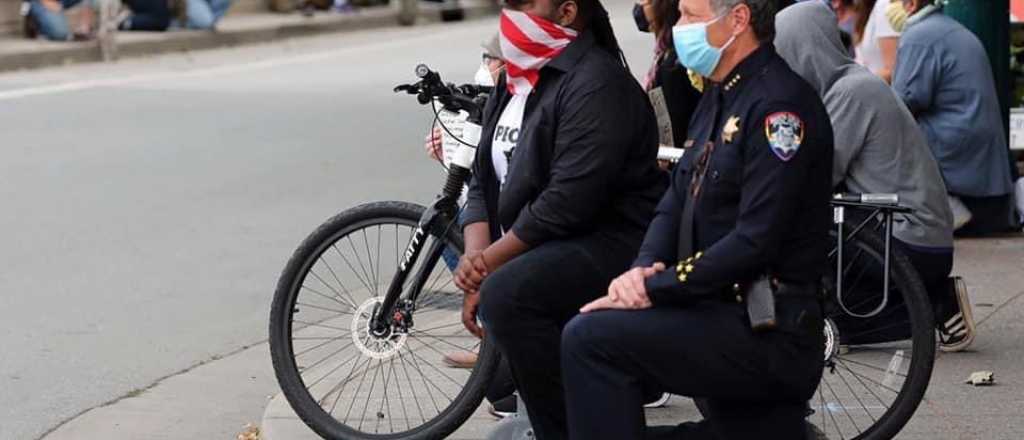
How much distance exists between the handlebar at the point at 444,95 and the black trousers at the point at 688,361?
62.2 inches

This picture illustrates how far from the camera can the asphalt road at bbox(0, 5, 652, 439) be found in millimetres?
8008

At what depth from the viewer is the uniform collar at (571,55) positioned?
5.13m

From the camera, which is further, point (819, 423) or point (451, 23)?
point (451, 23)

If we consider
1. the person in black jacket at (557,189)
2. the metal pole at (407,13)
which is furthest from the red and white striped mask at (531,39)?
the metal pole at (407,13)

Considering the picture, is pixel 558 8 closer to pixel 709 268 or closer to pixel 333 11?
pixel 709 268

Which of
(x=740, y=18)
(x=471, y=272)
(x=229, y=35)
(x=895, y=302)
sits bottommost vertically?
(x=229, y=35)

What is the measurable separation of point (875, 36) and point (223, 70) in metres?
11.0

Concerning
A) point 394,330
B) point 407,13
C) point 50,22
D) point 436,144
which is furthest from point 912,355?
point 407,13

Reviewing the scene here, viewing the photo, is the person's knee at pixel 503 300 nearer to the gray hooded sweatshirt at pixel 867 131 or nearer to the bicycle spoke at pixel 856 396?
the bicycle spoke at pixel 856 396

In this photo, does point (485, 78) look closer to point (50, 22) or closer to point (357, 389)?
point (357, 389)

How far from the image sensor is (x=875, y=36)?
11.3 metres

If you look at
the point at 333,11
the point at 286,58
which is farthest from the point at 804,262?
the point at 333,11

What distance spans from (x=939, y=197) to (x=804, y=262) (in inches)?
90.7

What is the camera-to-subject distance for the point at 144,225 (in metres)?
10.9
